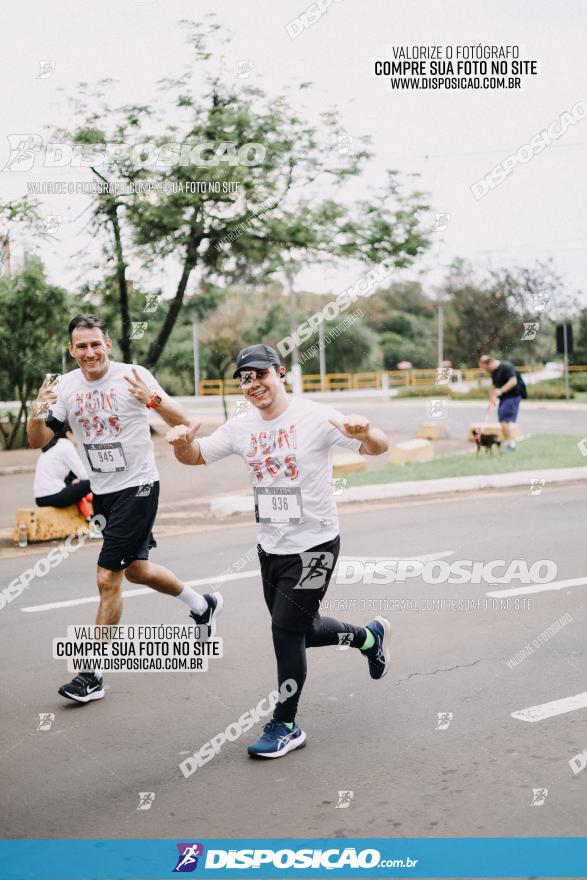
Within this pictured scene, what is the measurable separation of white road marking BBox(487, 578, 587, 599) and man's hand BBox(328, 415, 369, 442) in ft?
11.5

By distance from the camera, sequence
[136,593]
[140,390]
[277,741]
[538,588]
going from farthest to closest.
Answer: [136,593] < [538,588] < [140,390] < [277,741]

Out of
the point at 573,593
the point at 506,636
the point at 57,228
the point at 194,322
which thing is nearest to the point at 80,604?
the point at 506,636

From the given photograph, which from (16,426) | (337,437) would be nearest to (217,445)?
(337,437)

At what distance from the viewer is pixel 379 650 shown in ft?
17.3

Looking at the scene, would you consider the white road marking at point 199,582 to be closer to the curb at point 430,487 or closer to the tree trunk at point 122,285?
the curb at point 430,487

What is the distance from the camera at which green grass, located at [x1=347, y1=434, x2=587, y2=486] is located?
1479cm

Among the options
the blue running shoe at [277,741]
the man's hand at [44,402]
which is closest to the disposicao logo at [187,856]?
the blue running shoe at [277,741]

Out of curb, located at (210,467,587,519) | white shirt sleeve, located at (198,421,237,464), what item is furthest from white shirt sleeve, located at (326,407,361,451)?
curb, located at (210,467,587,519)

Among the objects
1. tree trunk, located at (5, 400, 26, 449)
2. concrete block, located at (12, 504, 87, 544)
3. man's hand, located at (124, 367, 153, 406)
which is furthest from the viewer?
tree trunk, located at (5, 400, 26, 449)

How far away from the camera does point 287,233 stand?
17.4 meters

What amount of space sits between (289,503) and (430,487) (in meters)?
9.72

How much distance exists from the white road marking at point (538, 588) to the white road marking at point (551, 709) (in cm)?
244

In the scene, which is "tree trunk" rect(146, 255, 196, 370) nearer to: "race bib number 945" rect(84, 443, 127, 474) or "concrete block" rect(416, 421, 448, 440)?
"concrete block" rect(416, 421, 448, 440)

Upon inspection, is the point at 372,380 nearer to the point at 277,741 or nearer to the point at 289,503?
the point at 289,503
